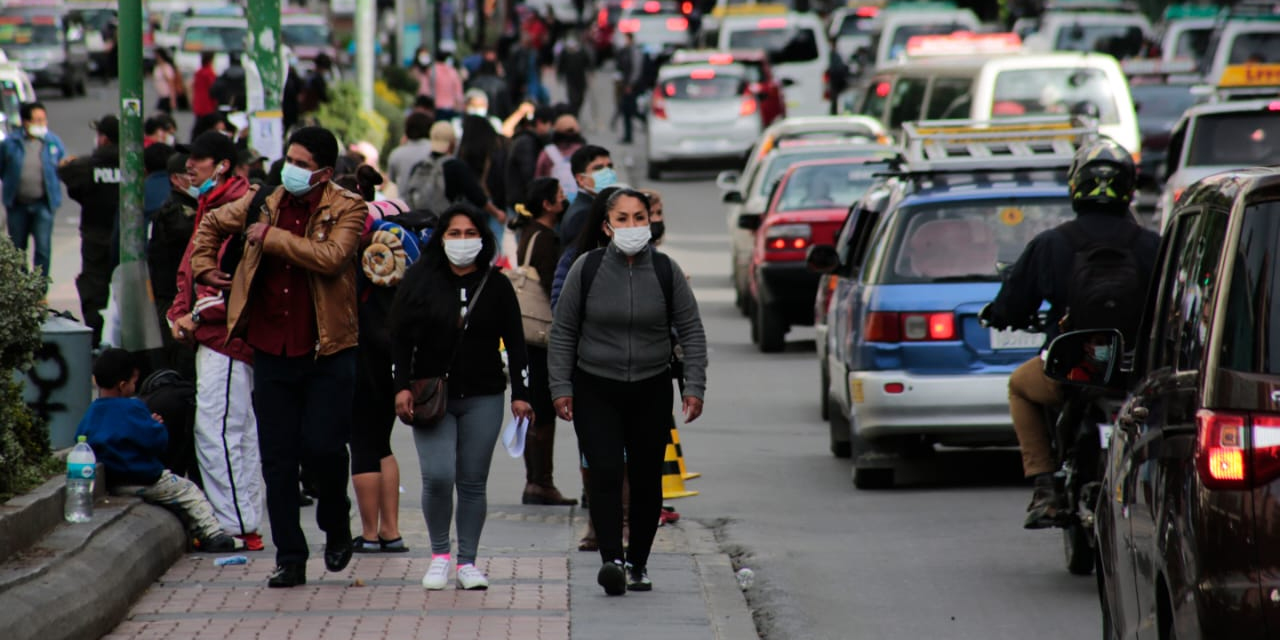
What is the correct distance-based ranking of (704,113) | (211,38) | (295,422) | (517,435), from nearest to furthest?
(295,422), (517,435), (704,113), (211,38)

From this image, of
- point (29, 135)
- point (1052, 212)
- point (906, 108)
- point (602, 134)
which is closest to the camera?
point (1052, 212)

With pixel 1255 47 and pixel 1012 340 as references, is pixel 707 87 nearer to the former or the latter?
pixel 1255 47

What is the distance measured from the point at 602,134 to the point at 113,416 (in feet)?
124

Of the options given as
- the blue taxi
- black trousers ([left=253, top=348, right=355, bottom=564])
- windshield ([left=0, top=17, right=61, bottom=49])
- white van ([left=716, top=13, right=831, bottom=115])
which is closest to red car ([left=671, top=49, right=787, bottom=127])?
white van ([left=716, top=13, right=831, bottom=115])

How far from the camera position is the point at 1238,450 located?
462 cm

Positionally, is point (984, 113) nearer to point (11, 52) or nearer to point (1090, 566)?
point (1090, 566)

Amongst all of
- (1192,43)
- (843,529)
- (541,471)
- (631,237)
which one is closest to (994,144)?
(843,529)

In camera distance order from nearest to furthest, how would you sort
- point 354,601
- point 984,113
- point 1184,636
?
point 1184,636 → point 354,601 → point 984,113

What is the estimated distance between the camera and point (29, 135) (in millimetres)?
20000

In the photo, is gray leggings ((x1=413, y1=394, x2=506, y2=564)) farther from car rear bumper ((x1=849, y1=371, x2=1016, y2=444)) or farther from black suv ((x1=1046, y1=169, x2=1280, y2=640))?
black suv ((x1=1046, y1=169, x2=1280, y2=640))

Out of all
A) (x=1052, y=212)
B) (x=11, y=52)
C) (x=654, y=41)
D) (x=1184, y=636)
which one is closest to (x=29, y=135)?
(x=1052, y=212)

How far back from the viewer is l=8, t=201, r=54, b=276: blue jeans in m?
19.7

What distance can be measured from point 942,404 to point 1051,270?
238cm

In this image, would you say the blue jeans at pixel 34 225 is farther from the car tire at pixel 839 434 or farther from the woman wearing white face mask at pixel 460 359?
the woman wearing white face mask at pixel 460 359
